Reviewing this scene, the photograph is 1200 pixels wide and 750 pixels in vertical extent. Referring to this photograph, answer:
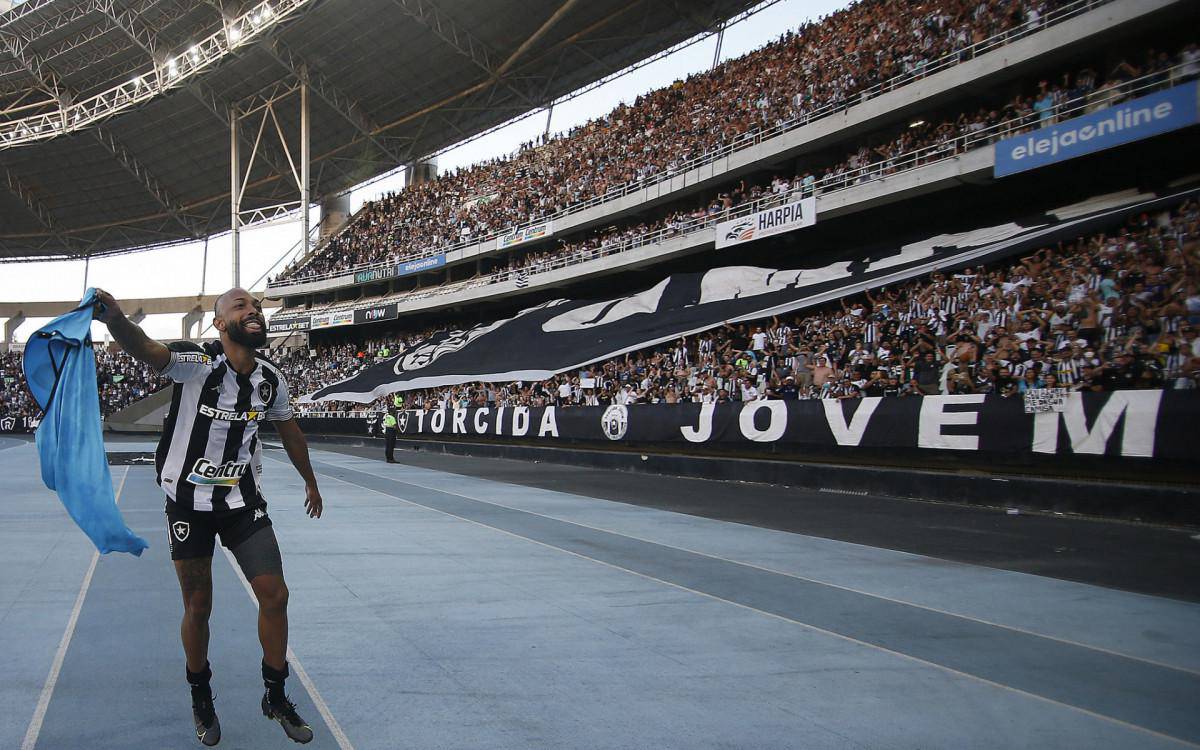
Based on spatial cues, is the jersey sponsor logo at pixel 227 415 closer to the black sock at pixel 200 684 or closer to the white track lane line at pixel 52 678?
the black sock at pixel 200 684

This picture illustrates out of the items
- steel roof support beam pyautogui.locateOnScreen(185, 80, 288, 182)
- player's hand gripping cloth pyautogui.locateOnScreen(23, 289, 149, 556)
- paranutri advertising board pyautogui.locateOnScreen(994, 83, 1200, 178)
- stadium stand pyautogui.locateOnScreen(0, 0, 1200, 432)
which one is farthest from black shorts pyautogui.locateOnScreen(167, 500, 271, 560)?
steel roof support beam pyautogui.locateOnScreen(185, 80, 288, 182)

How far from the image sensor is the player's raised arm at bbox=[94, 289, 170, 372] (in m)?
3.42

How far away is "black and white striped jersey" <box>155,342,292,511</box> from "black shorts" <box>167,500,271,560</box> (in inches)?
1.4

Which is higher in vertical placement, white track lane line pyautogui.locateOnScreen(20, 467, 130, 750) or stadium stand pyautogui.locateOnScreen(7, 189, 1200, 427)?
stadium stand pyautogui.locateOnScreen(7, 189, 1200, 427)

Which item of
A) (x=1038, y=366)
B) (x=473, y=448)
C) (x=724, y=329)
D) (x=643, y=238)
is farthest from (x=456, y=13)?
(x=1038, y=366)

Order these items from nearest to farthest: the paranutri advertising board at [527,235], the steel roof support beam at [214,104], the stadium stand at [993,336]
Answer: the stadium stand at [993,336] → the paranutri advertising board at [527,235] → the steel roof support beam at [214,104]

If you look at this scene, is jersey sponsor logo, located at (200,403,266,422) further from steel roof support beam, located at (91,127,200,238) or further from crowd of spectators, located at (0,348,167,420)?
steel roof support beam, located at (91,127,200,238)

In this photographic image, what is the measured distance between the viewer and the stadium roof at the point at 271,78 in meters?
41.8

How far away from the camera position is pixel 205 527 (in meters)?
3.79

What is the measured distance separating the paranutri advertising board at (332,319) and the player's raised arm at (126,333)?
44445 mm

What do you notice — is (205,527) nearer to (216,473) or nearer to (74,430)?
(216,473)

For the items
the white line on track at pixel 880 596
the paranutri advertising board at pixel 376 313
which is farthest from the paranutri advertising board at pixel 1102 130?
the paranutri advertising board at pixel 376 313

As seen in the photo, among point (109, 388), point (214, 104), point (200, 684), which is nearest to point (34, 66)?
point (214, 104)

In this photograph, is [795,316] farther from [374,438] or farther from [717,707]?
[374,438]
